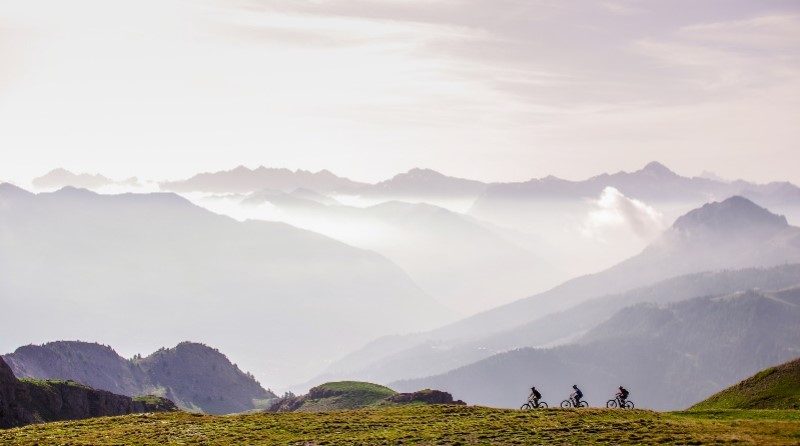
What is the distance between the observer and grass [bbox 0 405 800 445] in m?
78.6

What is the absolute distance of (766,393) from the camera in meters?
112

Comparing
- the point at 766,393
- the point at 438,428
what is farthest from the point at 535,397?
the point at 766,393

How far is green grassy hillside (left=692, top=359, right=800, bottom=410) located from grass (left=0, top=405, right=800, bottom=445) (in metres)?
15.5

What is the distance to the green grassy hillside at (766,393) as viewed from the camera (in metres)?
108

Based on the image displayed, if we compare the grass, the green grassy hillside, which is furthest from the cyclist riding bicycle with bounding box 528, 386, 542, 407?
the green grassy hillside

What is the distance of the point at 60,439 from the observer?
8631 cm

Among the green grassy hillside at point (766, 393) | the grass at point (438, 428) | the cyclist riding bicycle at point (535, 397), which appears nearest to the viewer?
the grass at point (438, 428)

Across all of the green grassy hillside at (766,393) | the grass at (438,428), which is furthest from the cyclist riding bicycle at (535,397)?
the green grassy hillside at (766,393)

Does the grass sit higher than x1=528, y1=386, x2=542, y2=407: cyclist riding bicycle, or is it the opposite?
x1=528, y1=386, x2=542, y2=407: cyclist riding bicycle

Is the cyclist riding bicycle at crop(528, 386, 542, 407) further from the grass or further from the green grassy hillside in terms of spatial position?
the green grassy hillside

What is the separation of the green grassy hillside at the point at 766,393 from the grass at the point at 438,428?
50.7ft

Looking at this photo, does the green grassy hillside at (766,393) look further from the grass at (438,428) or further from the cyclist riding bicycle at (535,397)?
the cyclist riding bicycle at (535,397)

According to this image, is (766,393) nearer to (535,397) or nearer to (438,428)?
(535,397)

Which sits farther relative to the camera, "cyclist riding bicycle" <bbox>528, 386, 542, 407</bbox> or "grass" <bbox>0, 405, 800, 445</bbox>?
"cyclist riding bicycle" <bbox>528, 386, 542, 407</bbox>
